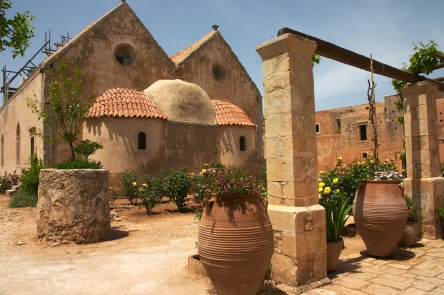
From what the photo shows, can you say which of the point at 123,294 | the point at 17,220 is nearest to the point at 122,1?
the point at 17,220

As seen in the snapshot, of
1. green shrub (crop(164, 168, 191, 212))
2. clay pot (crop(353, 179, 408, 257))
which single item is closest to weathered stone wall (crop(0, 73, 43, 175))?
green shrub (crop(164, 168, 191, 212))

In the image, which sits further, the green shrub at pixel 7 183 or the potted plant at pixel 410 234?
the green shrub at pixel 7 183

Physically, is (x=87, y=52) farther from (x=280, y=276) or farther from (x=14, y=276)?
(x=280, y=276)

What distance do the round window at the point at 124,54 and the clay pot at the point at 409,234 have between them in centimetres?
1231

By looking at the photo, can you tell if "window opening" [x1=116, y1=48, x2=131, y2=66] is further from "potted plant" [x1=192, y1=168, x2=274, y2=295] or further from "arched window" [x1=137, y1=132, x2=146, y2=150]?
"potted plant" [x1=192, y1=168, x2=274, y2=295]

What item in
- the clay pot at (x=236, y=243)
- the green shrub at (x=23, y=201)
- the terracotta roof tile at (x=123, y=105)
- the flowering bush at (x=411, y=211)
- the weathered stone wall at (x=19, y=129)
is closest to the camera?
the clay pot at (x=236, y=243)

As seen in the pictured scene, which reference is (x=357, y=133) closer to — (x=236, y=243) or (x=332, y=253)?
(x=332, y=253)

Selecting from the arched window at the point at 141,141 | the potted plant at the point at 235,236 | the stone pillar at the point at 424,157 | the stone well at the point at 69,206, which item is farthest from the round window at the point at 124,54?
the potted plant at the point at 235,236

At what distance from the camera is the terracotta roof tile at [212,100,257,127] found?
15305 millimetres

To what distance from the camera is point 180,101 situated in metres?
14.3

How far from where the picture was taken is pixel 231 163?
15.3 metres

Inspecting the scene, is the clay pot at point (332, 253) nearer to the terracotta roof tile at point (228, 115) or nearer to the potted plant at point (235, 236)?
the potted plant at point (235, 236)

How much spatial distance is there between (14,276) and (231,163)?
1070 centimetres

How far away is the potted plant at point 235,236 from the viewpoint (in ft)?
11.5
